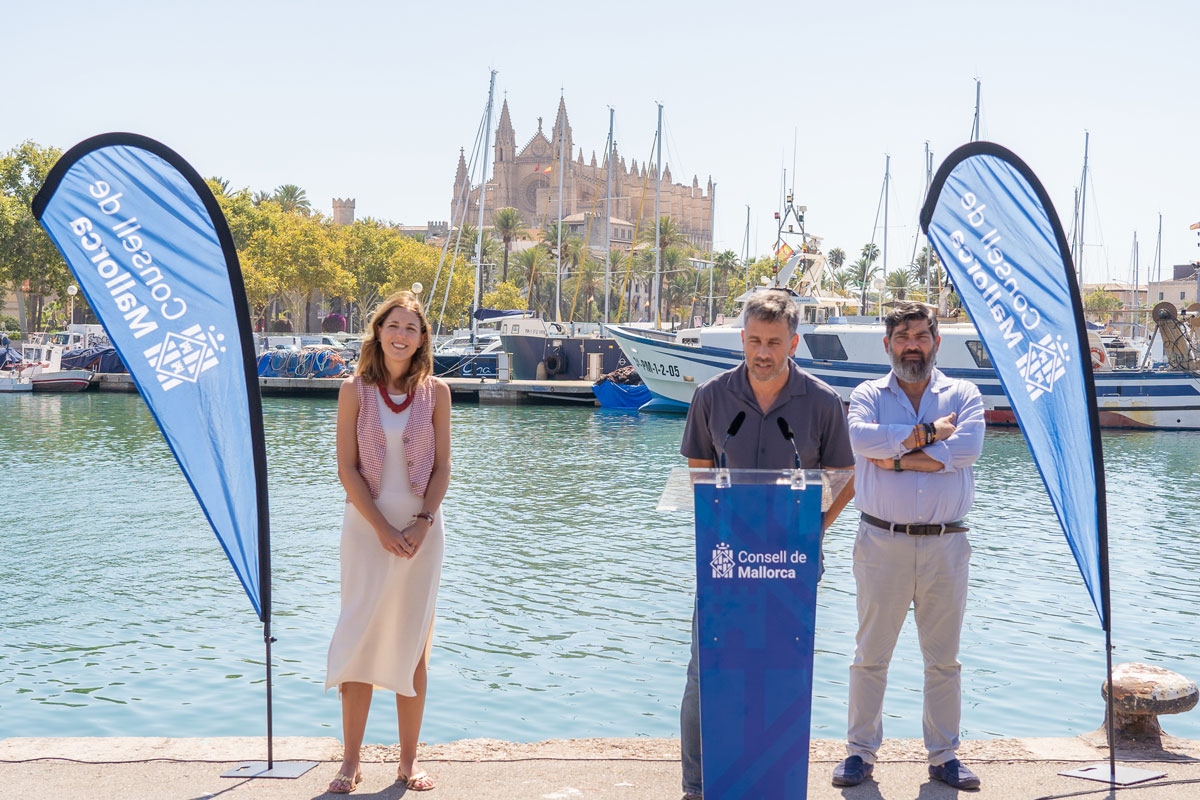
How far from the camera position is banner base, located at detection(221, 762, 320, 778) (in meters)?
3.82

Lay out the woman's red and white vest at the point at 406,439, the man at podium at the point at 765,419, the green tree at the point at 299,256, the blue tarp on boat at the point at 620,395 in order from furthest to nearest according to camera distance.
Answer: the green tree at the point at 299,256
the blue tarp on boat at the point at 620,395
the woman's red and white vest at the point at 406,439
the man at podium at the point at 765,419

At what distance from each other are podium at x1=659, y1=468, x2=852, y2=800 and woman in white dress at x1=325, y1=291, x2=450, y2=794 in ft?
3.29

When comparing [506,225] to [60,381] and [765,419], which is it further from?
[765,419]

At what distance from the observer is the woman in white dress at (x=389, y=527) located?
Answer: 3752mm

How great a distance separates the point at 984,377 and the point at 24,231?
42519 mm

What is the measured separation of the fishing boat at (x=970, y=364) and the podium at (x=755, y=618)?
25.5 meters

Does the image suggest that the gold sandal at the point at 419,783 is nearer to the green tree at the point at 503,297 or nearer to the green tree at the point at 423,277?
the green tree at the point at 423,277

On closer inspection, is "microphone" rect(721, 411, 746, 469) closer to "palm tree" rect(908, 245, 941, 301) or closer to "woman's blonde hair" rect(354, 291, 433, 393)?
"woman's blonde hair" rect(354, 291, 433, 393)

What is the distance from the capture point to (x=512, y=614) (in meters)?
9.12

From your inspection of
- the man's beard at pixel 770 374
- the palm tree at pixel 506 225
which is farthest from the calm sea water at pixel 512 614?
the palm tree at pixel 506 225

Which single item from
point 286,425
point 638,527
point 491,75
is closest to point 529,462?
point 638,527

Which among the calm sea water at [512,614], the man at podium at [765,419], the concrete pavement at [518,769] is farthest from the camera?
the calm sea water at [512,614]

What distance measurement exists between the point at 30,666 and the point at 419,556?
5.04m

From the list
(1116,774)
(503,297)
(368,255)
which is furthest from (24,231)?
(1116,774)
